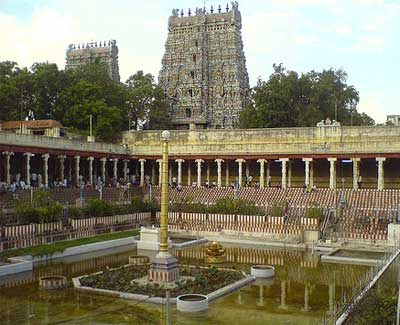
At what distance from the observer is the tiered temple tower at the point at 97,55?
90312mm

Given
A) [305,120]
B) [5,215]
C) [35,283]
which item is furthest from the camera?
[305,120]

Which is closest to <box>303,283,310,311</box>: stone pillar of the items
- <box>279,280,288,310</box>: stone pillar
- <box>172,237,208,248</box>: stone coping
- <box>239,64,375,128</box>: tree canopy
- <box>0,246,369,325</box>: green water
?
<box>0,246,369,325</box>: green water

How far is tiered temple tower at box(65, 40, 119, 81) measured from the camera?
90.3 metres

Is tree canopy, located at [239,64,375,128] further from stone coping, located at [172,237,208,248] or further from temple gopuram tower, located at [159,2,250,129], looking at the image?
stone coping, located at [172,237,208,248]

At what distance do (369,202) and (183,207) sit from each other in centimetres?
1277

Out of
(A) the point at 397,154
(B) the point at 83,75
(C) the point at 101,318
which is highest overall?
(B) the point at 83,75

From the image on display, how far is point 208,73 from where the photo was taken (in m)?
77.1

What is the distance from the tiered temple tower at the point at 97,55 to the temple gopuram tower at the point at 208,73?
15169 mm

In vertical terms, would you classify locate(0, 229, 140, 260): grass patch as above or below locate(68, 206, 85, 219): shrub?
below

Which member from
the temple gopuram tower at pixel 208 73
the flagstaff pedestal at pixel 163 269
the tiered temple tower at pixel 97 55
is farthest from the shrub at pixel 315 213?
the tiered temple tower at pixel 97 55

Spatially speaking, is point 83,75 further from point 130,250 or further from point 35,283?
point 35,283

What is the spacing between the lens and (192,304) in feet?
52.5

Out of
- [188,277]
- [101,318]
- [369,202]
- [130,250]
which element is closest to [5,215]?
[130,250]

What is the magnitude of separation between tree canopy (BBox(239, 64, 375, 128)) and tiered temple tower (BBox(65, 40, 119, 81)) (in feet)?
108
